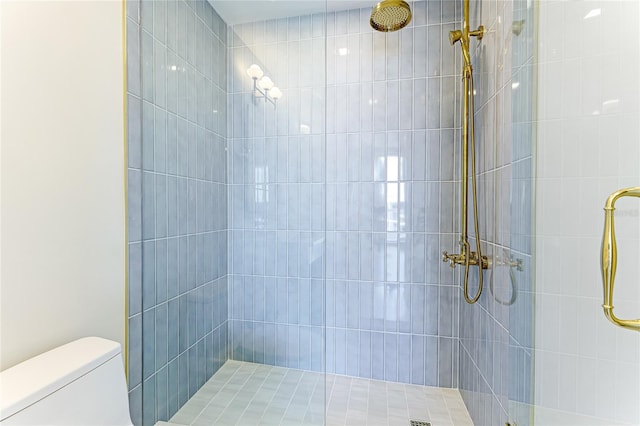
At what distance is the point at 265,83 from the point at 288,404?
1.50 m

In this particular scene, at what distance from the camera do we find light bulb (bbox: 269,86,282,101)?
1.38 m

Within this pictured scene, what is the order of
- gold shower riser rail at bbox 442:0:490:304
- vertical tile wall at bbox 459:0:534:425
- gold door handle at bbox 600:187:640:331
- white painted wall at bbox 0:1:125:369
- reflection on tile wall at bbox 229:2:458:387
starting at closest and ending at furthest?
gold door handle at bbox 600:187:640:331 < white painted wall at bbox 0:1:125:369 < vertical tile wall at bbox 459:0:534:425 < gold shower riser rail at bbox 442:0:490:304 < reflection on tile wall at bbox 229:2:458:387

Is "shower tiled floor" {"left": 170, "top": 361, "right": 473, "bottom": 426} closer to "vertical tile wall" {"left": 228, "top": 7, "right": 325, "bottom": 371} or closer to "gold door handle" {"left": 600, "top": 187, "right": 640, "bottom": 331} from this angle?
"vertical tile wall" {"left": 228, "top": 7, "right": 325, "bottom": 371}

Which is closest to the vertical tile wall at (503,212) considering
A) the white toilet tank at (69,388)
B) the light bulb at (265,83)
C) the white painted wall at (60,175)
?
the light bulb at (265,83)

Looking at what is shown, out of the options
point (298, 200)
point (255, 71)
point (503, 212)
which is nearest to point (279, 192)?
point (298, 200)

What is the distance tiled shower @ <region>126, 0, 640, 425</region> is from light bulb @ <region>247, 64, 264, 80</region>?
4 cm

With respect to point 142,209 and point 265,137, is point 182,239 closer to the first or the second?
point 142,209

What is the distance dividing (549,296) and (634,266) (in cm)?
32

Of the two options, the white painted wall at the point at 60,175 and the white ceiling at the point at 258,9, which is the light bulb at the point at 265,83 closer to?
the white ceiling at the point at 258,9

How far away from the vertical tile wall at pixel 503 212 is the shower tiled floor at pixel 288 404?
0.80 feet

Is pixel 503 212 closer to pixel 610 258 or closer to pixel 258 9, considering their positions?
pixel 610 258

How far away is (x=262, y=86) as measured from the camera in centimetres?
139

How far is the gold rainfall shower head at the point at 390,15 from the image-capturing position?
4.99 ft

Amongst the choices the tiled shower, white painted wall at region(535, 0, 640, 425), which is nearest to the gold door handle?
white painted wall at region(535, 0, 640, 425)
